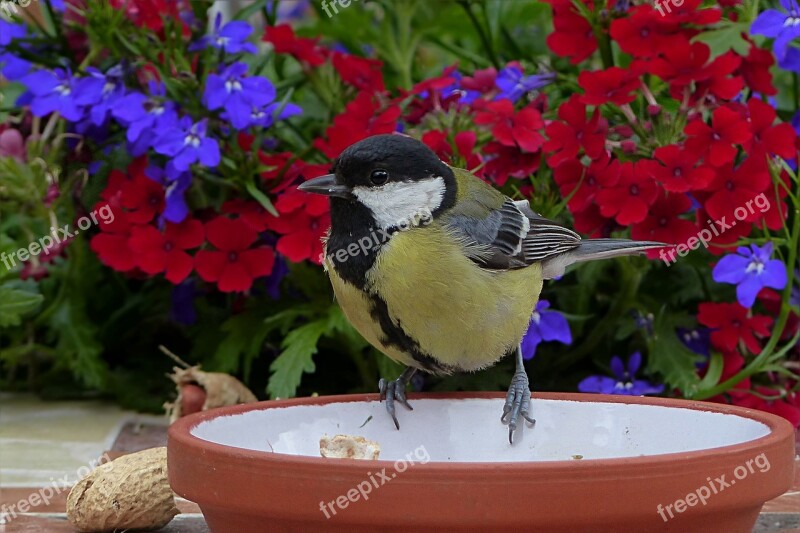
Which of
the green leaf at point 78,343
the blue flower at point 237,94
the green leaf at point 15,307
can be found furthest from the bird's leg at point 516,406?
the green leaf at point 78,343

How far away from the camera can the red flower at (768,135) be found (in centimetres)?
227

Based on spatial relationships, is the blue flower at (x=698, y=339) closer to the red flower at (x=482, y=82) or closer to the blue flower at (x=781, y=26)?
the blue flower at (x=781, y=26)

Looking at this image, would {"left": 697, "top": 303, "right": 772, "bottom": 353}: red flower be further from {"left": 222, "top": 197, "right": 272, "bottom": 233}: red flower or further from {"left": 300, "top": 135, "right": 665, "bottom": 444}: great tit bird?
{"left": 222, "top": 197, "right": 272, "bottom": 233}: red flower

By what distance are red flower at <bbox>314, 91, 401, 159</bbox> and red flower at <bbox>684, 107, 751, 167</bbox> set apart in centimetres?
67

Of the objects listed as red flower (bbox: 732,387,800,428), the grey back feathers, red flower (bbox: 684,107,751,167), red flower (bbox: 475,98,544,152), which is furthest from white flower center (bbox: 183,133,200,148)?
red flower (bbox: 732,387,800,428)

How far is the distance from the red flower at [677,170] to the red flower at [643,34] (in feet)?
0.81

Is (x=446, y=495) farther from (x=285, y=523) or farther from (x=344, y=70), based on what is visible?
(x=344, y=70)

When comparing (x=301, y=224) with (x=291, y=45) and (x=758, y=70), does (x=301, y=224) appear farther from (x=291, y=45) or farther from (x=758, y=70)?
(x=758, y=70)

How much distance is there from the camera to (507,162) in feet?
7.89

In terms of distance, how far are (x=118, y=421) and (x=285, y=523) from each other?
155 centimetres

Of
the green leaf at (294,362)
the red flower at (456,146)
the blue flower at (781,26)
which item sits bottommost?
the green leaf at (294,362)

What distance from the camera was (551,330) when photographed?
2.33 metres

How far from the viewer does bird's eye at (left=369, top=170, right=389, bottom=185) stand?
1792mm

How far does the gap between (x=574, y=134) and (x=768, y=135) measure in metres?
0.43
